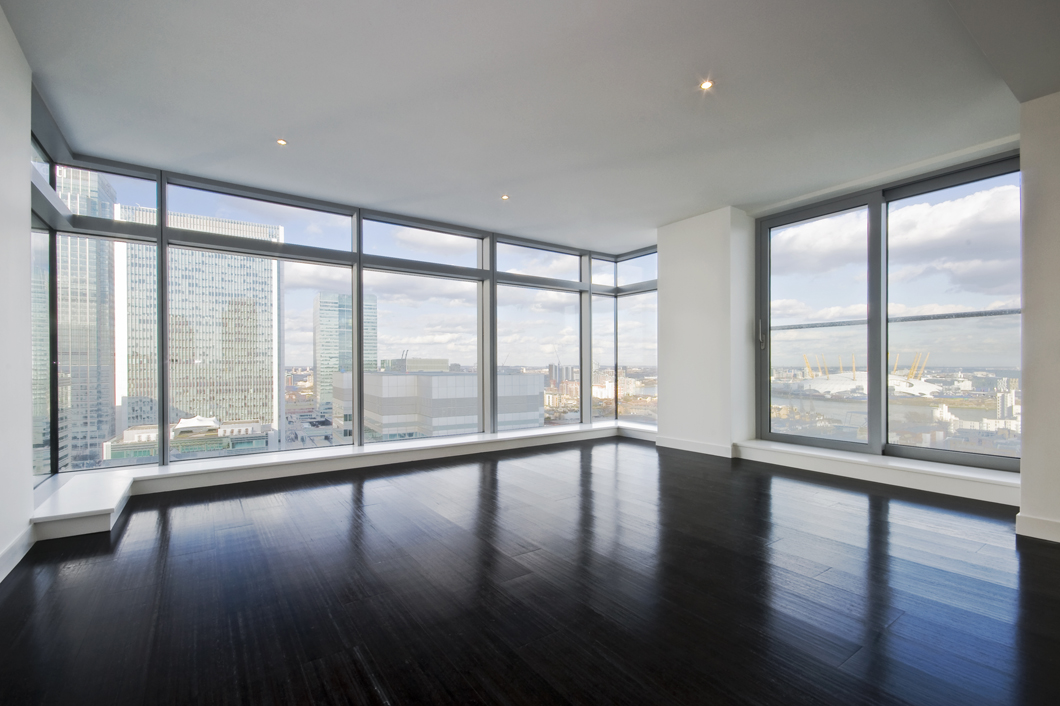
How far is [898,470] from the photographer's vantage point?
4.13 m

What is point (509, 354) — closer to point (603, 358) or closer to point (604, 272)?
point (603, 358)

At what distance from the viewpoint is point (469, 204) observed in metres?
5.31

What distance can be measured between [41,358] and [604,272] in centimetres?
664

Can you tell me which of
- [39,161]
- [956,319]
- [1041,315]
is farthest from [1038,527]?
[39,161]

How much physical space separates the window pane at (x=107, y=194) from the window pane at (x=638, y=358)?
19.9 ft

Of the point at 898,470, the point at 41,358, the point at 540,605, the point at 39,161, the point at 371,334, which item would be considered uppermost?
the point at 39,161

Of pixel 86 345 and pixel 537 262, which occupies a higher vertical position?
pixel 537 262

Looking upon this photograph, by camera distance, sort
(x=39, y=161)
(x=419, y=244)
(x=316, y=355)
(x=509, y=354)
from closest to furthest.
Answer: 1. (x=39, y=161)
2. (x=316, y=355)
3. (x=419, y=244)
4. (x=509, y=354)

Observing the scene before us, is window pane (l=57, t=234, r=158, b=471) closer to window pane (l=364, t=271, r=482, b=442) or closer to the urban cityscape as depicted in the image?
the urban cityscape

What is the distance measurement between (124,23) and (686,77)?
3.18 m

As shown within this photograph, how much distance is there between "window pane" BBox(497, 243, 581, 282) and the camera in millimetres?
6625

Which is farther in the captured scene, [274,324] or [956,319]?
[274,324]

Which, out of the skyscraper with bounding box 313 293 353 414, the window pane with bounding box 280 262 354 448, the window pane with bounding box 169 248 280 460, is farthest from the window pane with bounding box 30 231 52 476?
the skyscraper with bounding box 313 293 353 414

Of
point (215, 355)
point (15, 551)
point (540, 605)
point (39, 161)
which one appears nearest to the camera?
point (540, 605)
